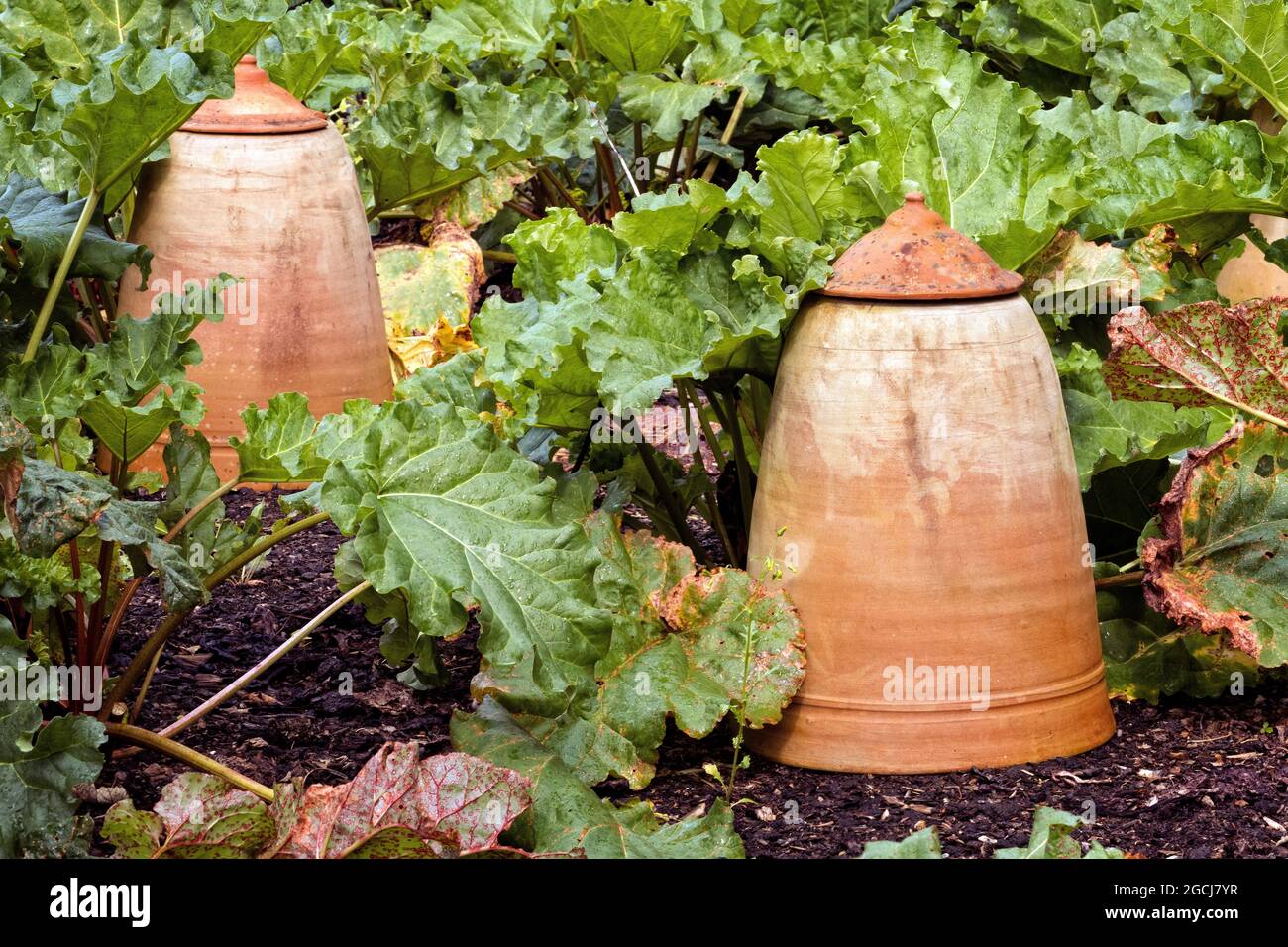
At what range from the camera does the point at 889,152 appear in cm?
352

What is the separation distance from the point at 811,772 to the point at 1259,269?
2.76 m

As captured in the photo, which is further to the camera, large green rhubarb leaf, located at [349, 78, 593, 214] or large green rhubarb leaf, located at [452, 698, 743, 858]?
large green rhubarb leaf, located at [349, 78, 593, 214]

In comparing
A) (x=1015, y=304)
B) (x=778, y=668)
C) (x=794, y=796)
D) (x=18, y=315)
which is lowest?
(x=794, y=796)

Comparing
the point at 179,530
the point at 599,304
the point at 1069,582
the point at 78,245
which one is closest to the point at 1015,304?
the point at 1069,582

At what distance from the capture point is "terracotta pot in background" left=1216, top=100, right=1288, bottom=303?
16.3 feet

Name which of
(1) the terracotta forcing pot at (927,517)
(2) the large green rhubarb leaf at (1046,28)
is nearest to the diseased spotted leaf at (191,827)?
(1) the terracotta forcing pot at (927,517)

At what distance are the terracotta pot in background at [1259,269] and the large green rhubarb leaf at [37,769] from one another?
3686 mm

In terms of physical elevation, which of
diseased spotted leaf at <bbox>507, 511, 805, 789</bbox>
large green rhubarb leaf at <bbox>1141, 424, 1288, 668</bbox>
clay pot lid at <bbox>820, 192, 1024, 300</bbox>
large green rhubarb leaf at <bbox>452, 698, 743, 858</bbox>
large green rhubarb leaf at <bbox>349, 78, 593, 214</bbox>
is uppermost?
clay pot lid at <bbox>820, 192, 1024, 300</bbox>

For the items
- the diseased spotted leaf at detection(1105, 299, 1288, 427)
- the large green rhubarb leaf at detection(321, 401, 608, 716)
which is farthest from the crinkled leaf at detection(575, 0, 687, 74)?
the large green rhubarb leaf at detection(321, 401, 608, 716)

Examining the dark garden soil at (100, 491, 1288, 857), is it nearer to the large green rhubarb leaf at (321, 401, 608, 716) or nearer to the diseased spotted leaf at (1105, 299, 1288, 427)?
the large green rhubarb leaf at (321, 401, 608, 716)

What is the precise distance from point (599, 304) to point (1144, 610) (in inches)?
52.4

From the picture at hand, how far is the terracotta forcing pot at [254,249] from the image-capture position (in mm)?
4887

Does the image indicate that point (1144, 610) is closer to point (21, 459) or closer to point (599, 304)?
point (599, 304)

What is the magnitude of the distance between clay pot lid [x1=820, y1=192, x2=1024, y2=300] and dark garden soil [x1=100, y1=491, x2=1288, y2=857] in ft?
2.87
